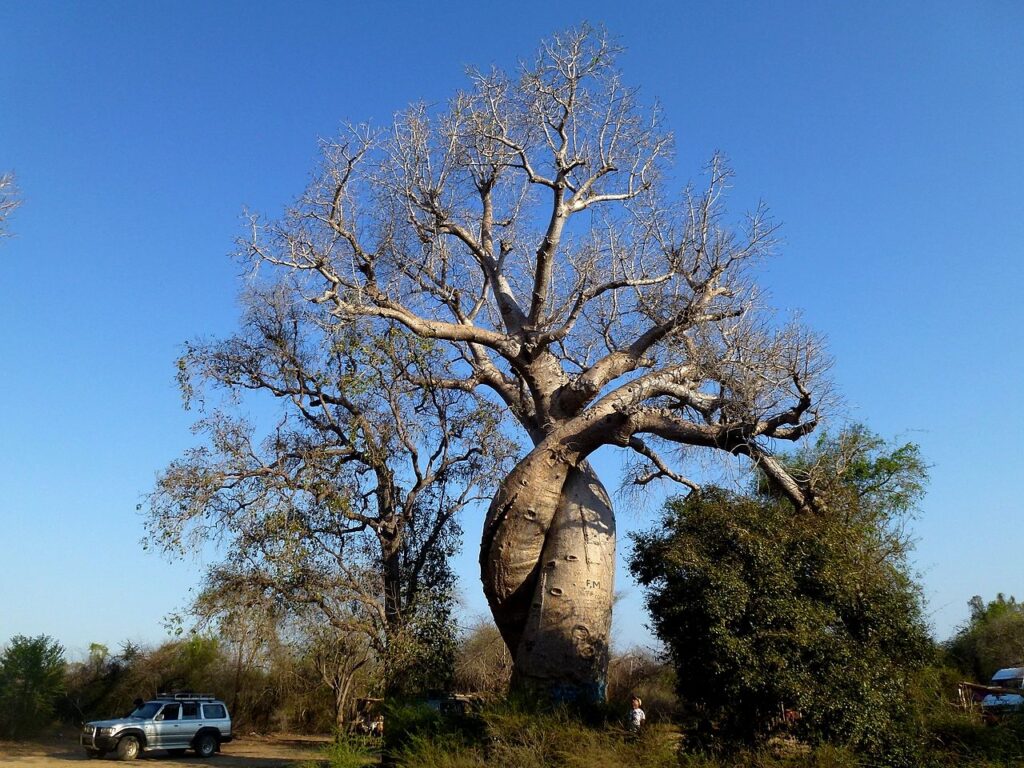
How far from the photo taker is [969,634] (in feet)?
81.2

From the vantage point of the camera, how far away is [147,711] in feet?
56.2

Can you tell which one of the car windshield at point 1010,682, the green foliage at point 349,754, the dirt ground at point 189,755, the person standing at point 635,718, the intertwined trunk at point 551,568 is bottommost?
the dirt ground at point 189,755

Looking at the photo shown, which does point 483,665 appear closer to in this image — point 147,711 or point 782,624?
point 147,711

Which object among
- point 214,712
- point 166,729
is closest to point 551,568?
point 166,729

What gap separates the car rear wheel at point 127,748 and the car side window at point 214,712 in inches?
57.6

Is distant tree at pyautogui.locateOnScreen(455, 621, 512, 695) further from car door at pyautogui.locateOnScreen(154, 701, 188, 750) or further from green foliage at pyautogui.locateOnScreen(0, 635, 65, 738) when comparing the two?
green foliage at pyautogui.locateOnScreen(0, 635, 65, 738)

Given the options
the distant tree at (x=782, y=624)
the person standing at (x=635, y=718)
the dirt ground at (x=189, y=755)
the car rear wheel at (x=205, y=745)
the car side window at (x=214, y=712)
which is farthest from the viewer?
the car side window at (x=214, y=712)

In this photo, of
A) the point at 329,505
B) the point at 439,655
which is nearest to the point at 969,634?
the point at 439,655

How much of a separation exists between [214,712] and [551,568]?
449 inches

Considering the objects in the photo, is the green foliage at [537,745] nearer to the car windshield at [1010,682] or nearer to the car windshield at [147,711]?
the car windshield at [147,711]

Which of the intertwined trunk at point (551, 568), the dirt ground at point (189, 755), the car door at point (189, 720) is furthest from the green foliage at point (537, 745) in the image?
the car door at point (189, 720)

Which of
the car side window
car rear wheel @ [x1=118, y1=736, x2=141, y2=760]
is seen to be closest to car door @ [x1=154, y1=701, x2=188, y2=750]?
car rear wheel @ [x1=118, y1=736, x2=141, y2=760]

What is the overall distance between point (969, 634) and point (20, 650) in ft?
82.9

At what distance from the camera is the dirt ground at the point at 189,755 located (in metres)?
15.2
